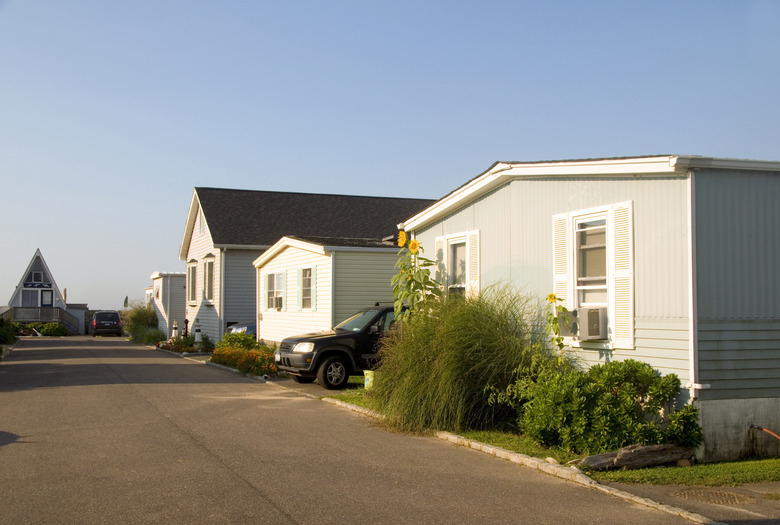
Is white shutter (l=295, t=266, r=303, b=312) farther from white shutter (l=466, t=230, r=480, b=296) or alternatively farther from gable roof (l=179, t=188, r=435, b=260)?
white shutter (l=466, t=230, r=480, b=296)

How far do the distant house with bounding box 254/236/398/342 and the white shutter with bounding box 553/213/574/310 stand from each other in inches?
345

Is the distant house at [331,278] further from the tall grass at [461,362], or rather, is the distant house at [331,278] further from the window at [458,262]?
the tall grass at [461,362]

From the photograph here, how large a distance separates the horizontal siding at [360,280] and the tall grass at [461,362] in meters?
8.43

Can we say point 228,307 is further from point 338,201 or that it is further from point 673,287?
point 673,287

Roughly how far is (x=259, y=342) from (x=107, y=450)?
16202 mm

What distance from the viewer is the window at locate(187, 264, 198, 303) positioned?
112 ft

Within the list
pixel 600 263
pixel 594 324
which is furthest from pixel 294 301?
pixel 594 324

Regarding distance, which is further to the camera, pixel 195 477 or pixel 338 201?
pixel 338 201

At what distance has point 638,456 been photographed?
27.0ft

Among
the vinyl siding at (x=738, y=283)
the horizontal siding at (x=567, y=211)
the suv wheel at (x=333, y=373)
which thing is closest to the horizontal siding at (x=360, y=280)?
the suv wheel at (x=333, y=373)

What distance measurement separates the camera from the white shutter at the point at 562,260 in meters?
10.5

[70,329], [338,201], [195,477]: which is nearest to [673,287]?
[195,477]

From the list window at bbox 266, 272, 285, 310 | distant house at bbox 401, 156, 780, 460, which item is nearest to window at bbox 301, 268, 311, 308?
window at bbox 266, 272, 285, 310

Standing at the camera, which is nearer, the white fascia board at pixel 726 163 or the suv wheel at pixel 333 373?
the white fascia board at pixel 726 163
